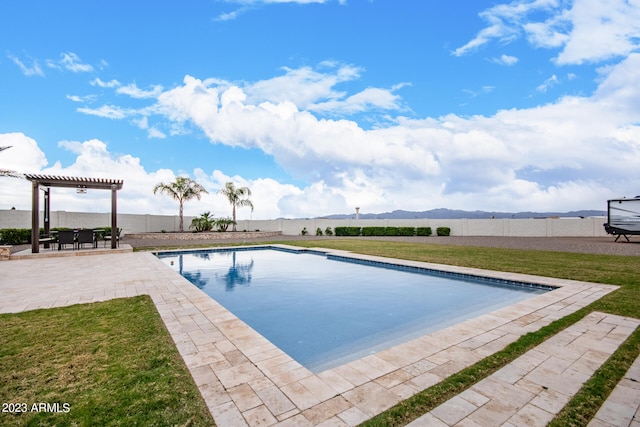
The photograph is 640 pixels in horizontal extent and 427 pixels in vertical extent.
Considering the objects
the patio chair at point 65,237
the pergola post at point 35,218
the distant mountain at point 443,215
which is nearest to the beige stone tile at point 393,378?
the patio chair at point 65,237

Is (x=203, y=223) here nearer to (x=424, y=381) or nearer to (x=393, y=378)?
(x=393, y=378)

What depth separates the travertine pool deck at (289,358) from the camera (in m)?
2.06

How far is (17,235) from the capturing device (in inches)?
574

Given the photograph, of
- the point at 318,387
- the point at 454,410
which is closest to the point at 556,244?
the point at 454,410

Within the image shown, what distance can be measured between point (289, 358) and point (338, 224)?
Result: 22.4 metres

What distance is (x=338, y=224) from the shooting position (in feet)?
83.0

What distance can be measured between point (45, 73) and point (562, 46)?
54.0 ft

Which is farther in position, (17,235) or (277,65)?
(17,235)

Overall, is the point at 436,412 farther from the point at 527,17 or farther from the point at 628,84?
the point at 628,84

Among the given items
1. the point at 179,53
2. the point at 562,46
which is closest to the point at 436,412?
the point at 562,46

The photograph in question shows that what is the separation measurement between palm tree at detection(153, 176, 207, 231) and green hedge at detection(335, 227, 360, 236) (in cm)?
1092

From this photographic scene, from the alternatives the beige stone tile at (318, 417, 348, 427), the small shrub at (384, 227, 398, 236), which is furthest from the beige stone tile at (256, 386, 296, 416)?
the small shrub at (384, 227, 398, 236)

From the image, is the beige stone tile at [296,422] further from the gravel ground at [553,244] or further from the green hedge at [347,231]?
the green hedge at [347,231]

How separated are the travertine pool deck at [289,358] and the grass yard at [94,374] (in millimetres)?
178
